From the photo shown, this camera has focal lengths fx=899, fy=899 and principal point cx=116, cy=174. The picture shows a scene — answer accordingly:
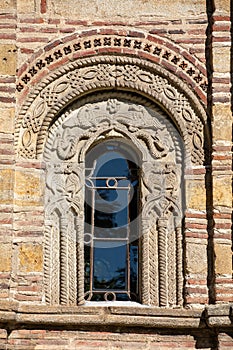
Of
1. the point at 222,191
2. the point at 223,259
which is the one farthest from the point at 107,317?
the point at 222,191

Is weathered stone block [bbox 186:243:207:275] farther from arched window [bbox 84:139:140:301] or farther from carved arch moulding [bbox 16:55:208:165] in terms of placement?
carved arch moulding [bbox 16:55:208:165]

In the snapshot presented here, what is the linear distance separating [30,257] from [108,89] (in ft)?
6.11

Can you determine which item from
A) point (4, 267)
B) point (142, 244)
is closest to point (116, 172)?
point (142, 244)

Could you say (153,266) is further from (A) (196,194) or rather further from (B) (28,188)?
(B) (28,188)

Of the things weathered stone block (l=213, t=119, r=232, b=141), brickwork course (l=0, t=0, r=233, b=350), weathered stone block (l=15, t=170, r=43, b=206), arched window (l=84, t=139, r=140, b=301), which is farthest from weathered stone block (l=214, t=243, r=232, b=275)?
weathered stone block (l=15, t=170, r=43, b=206)

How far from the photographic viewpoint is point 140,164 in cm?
888

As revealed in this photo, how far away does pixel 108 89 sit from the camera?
8.97 m

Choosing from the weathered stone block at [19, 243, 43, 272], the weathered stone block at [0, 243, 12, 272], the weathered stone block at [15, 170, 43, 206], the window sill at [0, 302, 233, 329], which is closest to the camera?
the window sill at [0, 302, 233, 329]

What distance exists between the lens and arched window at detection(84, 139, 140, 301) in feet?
28.3

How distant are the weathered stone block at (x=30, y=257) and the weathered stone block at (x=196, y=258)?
4.56 feet

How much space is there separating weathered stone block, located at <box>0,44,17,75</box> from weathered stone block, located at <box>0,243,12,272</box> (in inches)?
67.0

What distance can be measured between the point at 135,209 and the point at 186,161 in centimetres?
69

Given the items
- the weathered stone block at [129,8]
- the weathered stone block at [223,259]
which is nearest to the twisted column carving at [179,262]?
the weathered stone block at [223,259]

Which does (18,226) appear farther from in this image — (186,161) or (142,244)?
(186,161)
